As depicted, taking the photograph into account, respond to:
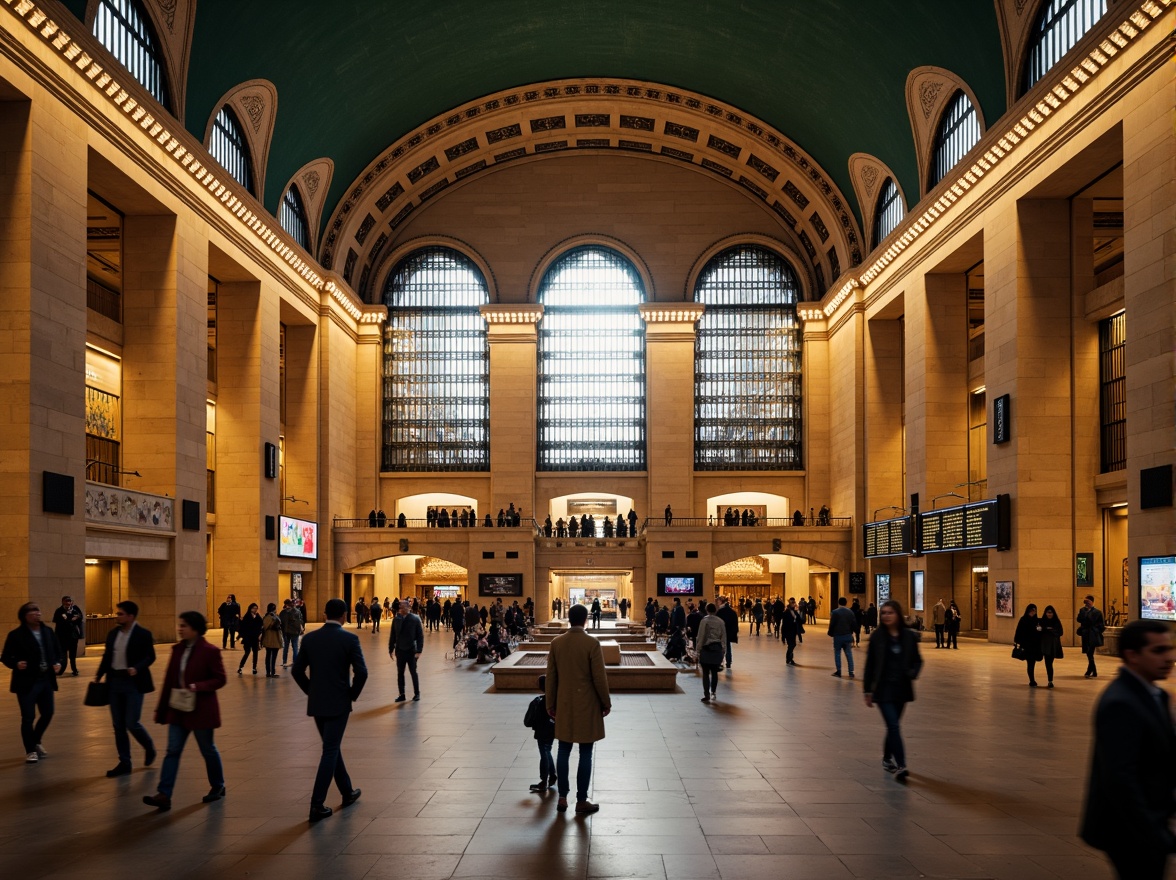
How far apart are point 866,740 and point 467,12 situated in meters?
29.4

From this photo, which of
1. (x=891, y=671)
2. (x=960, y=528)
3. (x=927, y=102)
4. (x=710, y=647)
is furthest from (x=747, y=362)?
(x=891, y=671)

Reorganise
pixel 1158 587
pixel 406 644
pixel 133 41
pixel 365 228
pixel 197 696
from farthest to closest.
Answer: pixel 365 228
pixel 133 41
pixel 1158 587
pixel 406 644
pixel 197 696

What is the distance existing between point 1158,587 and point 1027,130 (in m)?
11.3

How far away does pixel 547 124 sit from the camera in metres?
44.2

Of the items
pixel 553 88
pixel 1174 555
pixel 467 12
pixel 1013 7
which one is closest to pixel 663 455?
pixel 553 88

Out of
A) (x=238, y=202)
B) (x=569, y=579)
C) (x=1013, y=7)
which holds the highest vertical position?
(x=1013, y=7)

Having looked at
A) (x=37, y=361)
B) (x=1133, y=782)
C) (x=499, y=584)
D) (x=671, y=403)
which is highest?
(x=671, y=403)

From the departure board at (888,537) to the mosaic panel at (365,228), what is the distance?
74.7 feet

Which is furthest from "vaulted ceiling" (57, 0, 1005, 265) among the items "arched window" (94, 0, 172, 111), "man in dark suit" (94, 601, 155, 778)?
"man in dark suit" (94, 601, 155, 778)

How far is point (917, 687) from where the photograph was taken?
1609cm

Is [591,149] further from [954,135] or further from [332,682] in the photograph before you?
[332,682]

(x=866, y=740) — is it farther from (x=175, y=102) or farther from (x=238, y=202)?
(x=238, y=202)

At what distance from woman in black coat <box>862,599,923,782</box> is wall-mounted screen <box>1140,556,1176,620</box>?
11.1 m

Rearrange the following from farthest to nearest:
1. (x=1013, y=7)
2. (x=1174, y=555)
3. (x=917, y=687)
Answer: (x=1013, y=7)
(x=1174, y=555)
(x=917, y=687)
